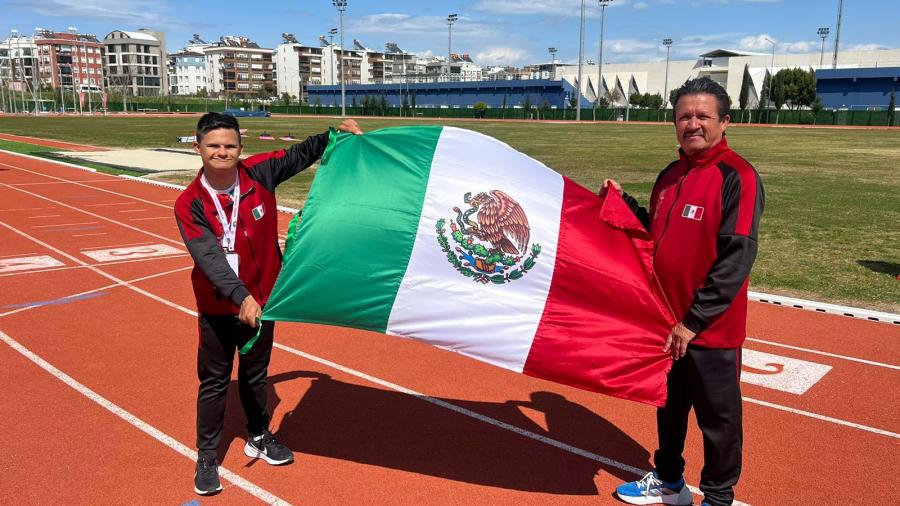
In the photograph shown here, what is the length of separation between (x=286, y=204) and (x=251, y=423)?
12602 millimetres

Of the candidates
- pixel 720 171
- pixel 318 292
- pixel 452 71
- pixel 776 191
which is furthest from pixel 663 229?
pixel 452 71

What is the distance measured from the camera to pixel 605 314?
12.7 ft

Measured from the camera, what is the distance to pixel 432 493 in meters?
4.50

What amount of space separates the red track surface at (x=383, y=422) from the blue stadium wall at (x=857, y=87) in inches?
3399

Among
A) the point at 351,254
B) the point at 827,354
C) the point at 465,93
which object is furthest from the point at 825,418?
the point at 465,93

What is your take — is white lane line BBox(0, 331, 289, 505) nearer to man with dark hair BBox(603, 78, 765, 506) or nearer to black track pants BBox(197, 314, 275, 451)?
black track pants BBox(197, 314, 275, 451)

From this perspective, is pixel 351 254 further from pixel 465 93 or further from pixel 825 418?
pixel 465 93

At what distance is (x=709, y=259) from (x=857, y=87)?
94282 mm

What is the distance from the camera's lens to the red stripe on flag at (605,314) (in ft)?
12.3

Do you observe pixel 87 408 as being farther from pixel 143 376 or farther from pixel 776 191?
pixel 776 191

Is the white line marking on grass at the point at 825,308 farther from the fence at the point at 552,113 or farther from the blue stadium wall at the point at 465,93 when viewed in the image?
the blue stadium wall at the point at 465,93

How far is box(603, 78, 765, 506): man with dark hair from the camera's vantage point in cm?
338

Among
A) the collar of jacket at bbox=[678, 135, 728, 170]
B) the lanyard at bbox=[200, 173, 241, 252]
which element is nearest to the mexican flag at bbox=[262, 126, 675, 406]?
the lanyard at bbox=[200, 173, 241, 252]

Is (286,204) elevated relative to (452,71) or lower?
lower
